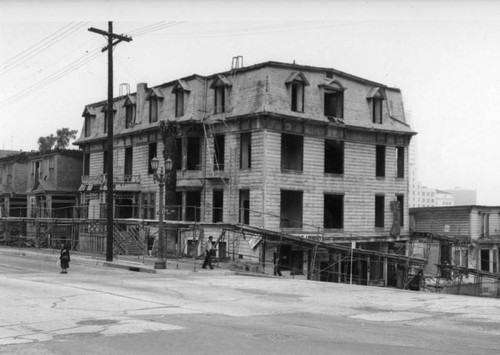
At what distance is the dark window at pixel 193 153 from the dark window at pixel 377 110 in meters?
11.9

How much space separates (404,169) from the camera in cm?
4112

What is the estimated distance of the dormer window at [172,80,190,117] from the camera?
37.6m

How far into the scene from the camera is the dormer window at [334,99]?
36.5 metres

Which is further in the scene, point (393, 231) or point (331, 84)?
point (393, 231)

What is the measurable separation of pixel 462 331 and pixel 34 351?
26.5ft

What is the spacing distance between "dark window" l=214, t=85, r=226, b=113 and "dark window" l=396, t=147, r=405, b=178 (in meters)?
13.2

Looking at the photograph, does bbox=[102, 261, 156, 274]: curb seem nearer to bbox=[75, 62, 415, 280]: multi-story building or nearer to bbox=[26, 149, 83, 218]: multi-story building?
bbox=[75, 62, 415, 280]: multi-story building

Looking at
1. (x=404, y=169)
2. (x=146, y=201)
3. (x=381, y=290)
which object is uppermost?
(x=404, y=169)

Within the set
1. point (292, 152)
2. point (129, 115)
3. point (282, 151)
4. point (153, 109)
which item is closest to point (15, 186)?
point (129, 115)

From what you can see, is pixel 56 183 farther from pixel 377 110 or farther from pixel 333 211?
pixel 377 110

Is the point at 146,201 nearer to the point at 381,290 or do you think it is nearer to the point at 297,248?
the point at 297,248

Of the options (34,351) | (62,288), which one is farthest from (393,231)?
(34,351)

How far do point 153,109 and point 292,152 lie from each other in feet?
35.4

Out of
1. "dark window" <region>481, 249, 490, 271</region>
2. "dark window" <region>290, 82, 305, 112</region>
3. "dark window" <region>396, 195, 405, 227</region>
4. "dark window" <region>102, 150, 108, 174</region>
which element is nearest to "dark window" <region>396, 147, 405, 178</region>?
"dark window" <region>396, 195, 405, 227</region>
